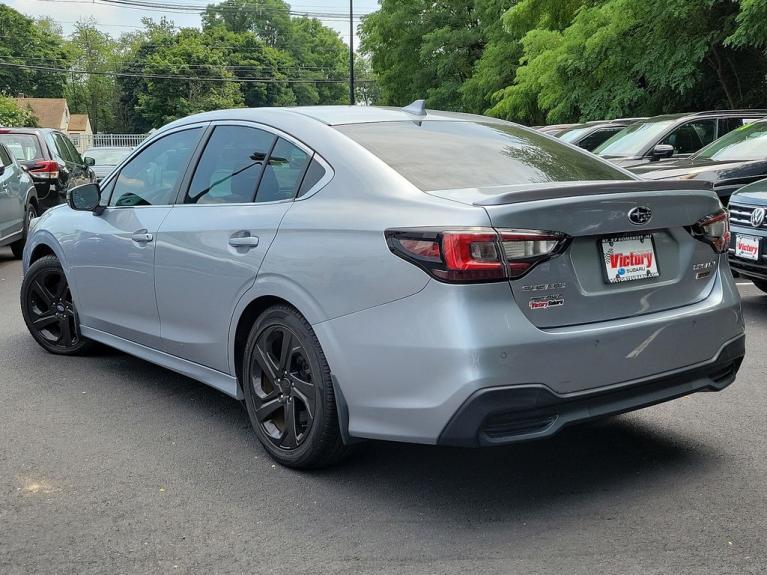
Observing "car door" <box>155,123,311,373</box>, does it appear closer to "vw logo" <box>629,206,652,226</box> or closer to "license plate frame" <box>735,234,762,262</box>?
"vw logo" <box>629,206,652,226</box>

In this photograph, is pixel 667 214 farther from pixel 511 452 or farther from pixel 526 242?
pixel 511 452

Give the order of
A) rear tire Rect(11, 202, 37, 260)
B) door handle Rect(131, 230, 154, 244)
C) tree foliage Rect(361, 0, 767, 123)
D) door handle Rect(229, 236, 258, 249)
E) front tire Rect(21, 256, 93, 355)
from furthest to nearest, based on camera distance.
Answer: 1. tree foliage Rect(361, 0, 767, 123)
2. rear tire Rect(11, 202, 37, 260)
3. front tire Rect(21, 256, 93, 355)
4. door handle Rect(131, 230, 154, 244)
5. door handle Rect(229, 236, 258, 249)

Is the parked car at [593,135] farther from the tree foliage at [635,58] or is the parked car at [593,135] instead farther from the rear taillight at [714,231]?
the rear taillight at [714,231]

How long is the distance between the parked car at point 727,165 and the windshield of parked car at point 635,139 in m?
1.38

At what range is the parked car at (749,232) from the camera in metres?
6.92

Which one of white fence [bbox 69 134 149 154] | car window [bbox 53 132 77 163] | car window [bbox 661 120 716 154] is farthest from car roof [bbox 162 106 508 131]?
white fence [bbox 69 134 149 154]

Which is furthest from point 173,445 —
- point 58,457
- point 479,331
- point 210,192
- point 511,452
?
point 479,331

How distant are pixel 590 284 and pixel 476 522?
3.29 feet

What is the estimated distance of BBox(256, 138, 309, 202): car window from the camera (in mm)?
4086

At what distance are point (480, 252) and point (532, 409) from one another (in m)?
0.60

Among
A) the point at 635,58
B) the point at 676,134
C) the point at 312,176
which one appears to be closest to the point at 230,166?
the point at 312,176

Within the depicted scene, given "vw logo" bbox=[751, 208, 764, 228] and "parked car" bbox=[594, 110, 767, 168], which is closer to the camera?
"vw logo" bbox=[751, 208, 764, 228]

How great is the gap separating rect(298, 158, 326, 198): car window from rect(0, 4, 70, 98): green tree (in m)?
88.0

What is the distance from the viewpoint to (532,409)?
3.27 meters
